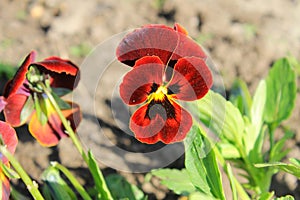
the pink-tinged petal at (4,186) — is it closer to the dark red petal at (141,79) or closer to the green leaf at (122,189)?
the dark red petal at (141,79)

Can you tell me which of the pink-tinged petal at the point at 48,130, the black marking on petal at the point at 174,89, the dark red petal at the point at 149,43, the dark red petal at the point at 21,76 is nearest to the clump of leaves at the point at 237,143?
the black marking on petal at the point at 174,89

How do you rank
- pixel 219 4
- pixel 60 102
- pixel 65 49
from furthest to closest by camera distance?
pixel 219 4 < pixel 65 49 < pixel 60 102

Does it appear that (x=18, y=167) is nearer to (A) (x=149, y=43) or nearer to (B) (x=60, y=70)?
(B) (x=60, y=70)

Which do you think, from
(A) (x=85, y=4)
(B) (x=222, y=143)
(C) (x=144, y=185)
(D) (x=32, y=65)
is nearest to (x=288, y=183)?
(B) (x=222, y=143)

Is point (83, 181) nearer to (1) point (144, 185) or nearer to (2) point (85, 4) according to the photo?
(1) point (144, 185)

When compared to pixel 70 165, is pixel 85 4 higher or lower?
higher

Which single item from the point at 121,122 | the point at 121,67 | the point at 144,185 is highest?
the point at 121,67

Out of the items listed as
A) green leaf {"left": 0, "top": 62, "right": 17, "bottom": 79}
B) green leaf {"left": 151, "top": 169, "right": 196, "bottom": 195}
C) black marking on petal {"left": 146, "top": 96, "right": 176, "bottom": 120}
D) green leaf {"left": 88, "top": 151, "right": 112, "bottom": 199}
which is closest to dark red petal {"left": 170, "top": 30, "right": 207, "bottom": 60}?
black marking on petal {"left": 146, "top": 96, "right": 176, "bottom": 120}
